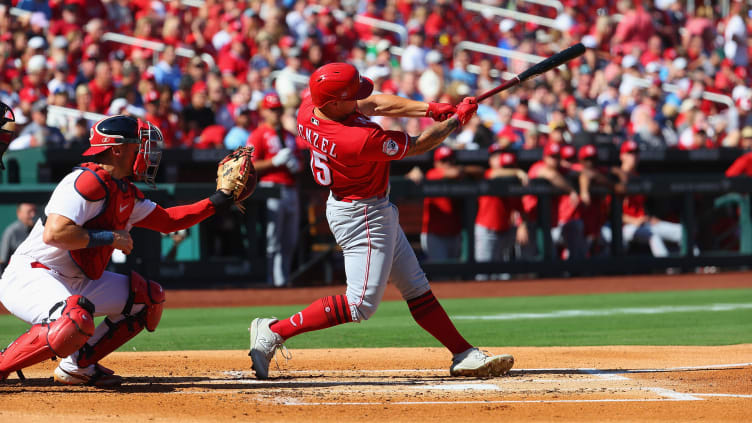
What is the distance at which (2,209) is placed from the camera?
34.7 feet

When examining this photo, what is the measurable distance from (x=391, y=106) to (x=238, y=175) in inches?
37.5

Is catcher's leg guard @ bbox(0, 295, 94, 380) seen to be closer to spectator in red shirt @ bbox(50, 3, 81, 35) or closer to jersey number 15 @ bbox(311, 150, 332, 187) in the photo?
jersey number 15 @ bbox(311, 150, 332, 187)

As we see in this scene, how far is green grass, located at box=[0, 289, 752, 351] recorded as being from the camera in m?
7.42

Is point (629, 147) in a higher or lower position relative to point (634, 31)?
lower

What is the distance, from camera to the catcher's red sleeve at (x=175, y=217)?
5.29 m

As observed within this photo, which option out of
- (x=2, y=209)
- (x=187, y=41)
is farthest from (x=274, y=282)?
(x=187, y=41)

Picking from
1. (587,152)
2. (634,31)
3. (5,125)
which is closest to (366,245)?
(5,125)

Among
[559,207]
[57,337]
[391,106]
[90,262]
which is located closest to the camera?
[57,337]

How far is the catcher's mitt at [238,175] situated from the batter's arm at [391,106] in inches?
28.8

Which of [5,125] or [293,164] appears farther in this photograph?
[293,164]

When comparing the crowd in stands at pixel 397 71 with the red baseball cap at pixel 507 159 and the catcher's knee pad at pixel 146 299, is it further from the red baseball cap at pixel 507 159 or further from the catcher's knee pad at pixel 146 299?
the catcher's knee pad at pixel 146 299

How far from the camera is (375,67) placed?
13.8 meters

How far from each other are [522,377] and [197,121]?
Answer: 24.8 feet

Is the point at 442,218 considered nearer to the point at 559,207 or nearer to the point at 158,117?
the point at 559,207
